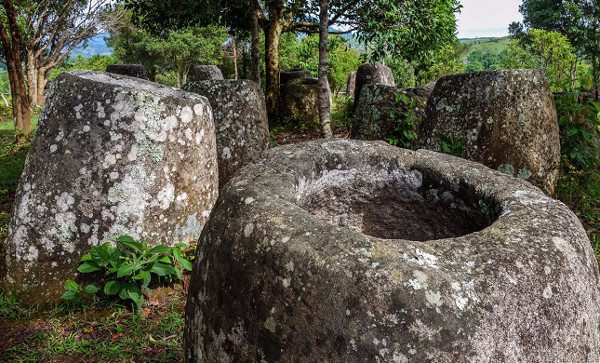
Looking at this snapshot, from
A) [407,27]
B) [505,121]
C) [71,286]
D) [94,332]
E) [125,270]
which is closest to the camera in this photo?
[94,332]

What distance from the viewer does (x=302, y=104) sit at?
12859 mm

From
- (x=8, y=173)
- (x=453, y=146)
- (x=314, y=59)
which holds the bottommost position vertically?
(x=8, y=173)

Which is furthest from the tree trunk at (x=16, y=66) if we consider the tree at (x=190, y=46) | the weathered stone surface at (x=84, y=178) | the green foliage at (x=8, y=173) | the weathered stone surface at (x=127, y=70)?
the tree at (x=190, y=46)

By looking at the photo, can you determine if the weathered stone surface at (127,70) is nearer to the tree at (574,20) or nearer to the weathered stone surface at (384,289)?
the weathered stone surface at (384,289)

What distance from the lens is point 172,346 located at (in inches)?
130

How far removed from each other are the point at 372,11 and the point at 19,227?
309 inches

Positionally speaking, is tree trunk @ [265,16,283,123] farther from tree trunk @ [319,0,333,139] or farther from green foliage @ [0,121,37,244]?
green foliage @ [0,121,37,244]

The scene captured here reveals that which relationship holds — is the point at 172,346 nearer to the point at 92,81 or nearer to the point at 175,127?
the point at 175,127

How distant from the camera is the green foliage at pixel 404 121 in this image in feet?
24.5

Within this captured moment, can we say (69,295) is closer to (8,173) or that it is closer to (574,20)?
(8,173)

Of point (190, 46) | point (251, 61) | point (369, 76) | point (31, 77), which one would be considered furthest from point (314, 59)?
point (251, 61)

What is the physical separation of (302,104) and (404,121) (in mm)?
5692

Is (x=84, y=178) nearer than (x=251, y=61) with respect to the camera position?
Yes

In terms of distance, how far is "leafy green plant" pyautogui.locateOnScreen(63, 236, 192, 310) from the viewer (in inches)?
146
